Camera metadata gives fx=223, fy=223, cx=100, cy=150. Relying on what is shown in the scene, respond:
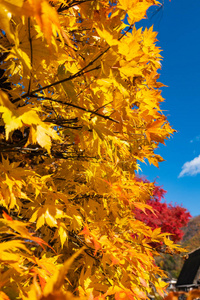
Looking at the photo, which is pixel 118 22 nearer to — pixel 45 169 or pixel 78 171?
pixel 78 171

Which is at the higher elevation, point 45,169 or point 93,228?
point 45,169

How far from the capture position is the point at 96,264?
203 cm

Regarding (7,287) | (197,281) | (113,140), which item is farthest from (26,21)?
(197,281)

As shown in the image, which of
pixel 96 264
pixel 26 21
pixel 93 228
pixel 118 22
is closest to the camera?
pixel 26 21

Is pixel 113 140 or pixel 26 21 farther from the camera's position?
pixel 113 140

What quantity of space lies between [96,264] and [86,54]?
1765 mm

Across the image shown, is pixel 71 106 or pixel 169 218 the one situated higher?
pixel 169 218

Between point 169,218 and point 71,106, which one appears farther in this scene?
point 169,218

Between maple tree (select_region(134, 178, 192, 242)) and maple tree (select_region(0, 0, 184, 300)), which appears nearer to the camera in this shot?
maple tree (select_region(0, 0, 184, 300))

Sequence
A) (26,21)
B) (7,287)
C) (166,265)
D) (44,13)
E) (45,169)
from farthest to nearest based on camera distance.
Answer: (166,265) → (45,169) → (7,287) → (26,21) → (44,13)

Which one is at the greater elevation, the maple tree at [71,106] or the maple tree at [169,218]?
the maple tree at [169,218]

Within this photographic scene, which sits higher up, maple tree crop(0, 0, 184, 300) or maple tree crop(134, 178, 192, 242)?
maple tree crop(134, 178, 192, 242)

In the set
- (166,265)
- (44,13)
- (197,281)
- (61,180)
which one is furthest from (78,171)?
(166,265)

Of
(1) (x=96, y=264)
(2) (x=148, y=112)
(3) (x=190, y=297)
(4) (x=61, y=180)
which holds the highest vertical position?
(2) (x=148, y=112)
